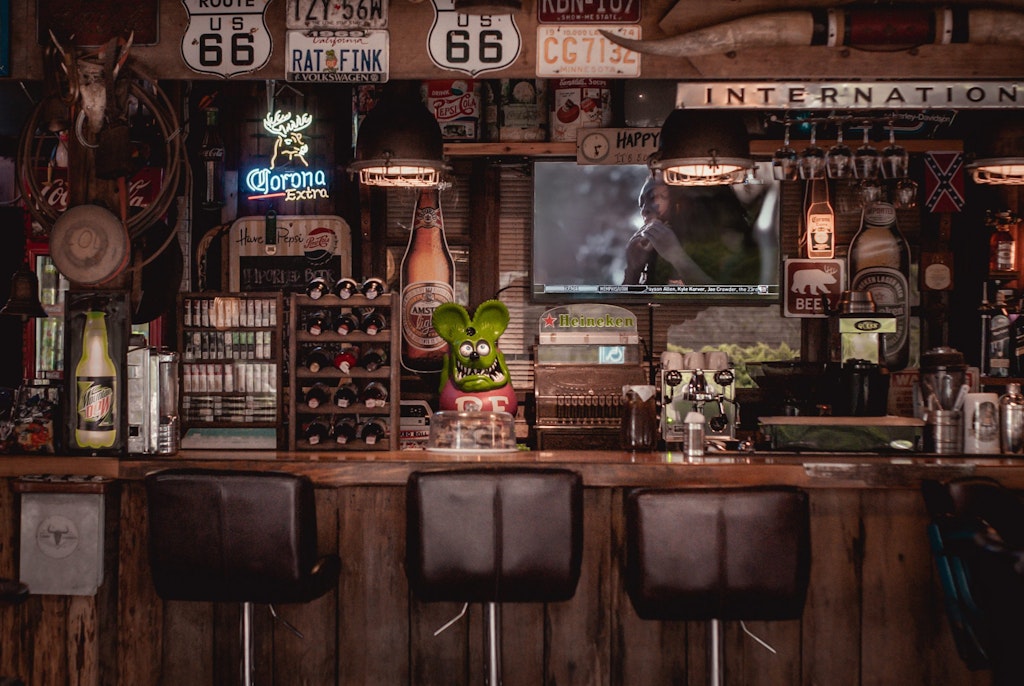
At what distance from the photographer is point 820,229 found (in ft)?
23.1

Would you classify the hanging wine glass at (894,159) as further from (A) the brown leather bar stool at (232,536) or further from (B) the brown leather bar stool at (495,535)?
(A) the brown leather bar stool at (232,536)

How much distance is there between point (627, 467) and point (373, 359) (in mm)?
1382

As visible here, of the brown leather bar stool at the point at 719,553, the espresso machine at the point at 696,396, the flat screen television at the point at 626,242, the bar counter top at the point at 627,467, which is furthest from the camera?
the flat screen television at the point at 626,242

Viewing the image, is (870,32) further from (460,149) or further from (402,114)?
(460,149)

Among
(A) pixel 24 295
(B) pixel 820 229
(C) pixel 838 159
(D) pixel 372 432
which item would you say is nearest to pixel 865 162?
(C) pixel 838 159

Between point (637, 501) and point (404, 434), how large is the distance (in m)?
3.66

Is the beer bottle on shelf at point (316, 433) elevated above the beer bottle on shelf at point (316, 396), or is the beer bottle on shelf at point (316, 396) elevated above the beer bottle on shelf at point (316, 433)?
the beer bottle on shelf at point (316, 396)

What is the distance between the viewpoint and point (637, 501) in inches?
117

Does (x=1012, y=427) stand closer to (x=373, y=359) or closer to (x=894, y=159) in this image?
(x=894, y=159)

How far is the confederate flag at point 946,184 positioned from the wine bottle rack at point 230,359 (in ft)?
15.6

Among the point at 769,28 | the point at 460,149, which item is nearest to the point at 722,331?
the point at 460,149

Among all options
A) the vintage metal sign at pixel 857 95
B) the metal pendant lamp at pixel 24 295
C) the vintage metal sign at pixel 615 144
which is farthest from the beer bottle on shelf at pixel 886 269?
the metal pendant lamp at pixel 24 295

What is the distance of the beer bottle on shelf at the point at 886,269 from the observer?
7.15 m

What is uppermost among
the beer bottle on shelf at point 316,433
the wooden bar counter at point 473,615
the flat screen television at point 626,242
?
the flat screen television at point 626,242
